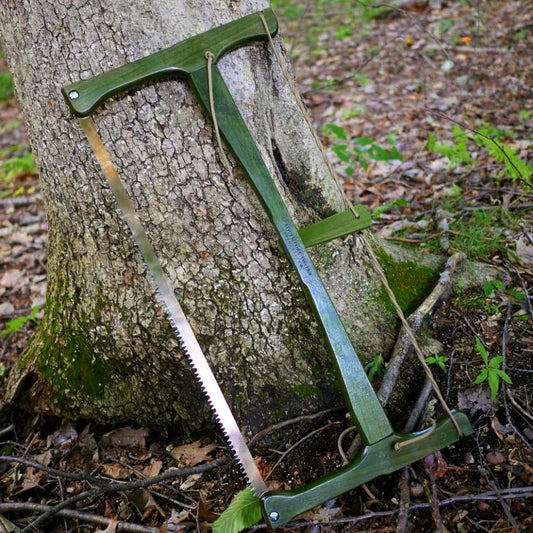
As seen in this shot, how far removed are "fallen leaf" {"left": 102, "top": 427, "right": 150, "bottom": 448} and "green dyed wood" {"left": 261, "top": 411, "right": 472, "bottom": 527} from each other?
964 mm

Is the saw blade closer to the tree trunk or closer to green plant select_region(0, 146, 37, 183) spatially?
the tree trunk

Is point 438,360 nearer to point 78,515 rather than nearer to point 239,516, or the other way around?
point 239,516

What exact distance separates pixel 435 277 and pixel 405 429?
87 cm

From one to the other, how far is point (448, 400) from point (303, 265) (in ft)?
2.93

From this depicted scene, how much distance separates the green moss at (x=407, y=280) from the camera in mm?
2729

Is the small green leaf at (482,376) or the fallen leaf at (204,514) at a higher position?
the small green leaf at (482,376)

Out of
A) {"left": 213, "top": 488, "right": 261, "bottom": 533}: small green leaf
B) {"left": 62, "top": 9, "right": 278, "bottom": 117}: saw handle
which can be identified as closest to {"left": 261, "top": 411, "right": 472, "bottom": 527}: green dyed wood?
{"left": 213, "top": 488, "right": 261, "bottom": 533}: small green leaf

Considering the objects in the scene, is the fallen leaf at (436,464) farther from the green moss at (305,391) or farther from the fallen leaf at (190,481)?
the fallen leaf at (190,481)

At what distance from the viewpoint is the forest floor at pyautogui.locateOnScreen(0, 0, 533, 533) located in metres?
2.17

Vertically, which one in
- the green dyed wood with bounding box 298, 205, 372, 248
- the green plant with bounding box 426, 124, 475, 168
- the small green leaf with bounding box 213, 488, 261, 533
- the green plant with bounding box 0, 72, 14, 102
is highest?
the green plant with bounding box 0, 72, 14, 102

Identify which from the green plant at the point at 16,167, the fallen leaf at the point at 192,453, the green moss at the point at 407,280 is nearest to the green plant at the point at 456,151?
the green moss at the point at 407,280

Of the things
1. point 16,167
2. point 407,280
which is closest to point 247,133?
point 407,280

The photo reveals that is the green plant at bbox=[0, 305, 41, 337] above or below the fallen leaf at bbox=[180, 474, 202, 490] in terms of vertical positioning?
above

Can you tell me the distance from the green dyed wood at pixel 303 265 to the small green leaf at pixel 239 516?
50 centimetres
